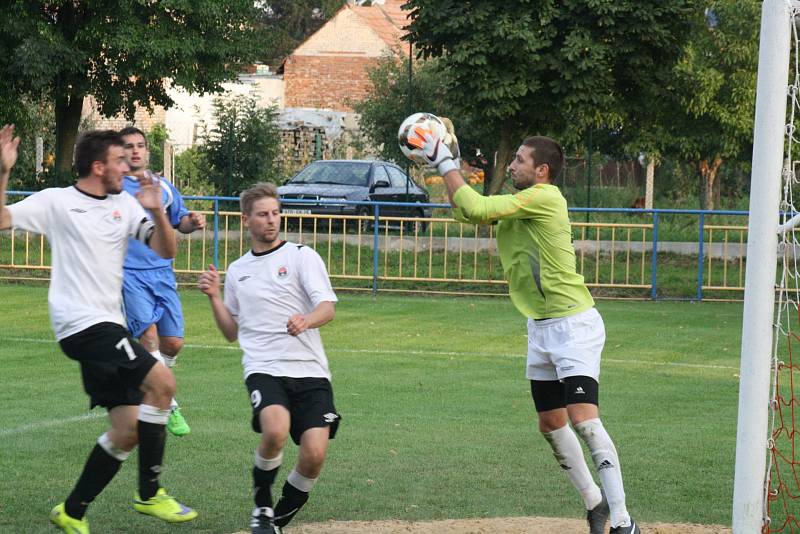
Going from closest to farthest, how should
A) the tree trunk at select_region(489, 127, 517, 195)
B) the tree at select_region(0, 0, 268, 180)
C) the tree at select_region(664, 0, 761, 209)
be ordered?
the tree at select_region(0, 0, 268, 180) → the tree trunk at select_region(489, 127, 517, 195) → the tree at select_region(664, 0, 761, 209)

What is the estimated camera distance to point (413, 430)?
9141mm

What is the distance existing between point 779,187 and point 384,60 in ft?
109

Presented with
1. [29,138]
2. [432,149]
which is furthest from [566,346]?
[29,138]

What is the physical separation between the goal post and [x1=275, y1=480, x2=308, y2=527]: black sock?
84.9 inches

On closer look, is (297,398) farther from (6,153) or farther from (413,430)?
(413,430)

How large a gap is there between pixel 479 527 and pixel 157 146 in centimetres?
3055

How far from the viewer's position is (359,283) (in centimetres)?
2017

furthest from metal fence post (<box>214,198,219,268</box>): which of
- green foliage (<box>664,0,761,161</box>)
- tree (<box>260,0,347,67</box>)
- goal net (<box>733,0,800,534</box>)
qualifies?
tree (<box>260,0,347,67</box>)

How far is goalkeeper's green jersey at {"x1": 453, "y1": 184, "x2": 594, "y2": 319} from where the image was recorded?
6.18 meters

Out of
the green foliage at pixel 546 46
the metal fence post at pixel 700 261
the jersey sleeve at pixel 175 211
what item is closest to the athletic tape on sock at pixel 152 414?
the jersey sleeve at pixel 175 211

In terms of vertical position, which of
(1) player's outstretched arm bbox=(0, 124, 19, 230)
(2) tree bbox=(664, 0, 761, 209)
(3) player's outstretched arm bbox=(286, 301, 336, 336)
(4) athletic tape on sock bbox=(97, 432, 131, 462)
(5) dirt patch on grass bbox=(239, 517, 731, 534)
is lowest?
(5) dirt patch on grass bbox=(239, 517, 731, 534)

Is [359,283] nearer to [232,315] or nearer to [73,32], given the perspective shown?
[73,32]

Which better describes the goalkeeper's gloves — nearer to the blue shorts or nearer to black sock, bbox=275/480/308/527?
black sock, bbox=275/480/308/527

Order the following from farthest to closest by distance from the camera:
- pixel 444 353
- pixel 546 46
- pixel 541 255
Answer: pixel 546 46
pixel 444 353
pixel 541 255
